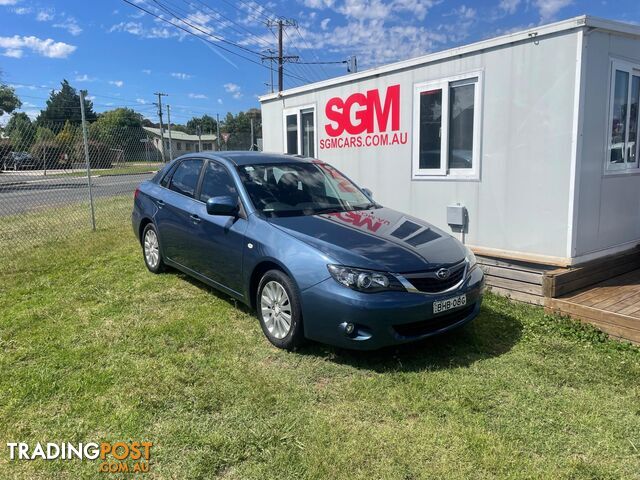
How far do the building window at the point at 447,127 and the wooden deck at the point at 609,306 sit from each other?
1878mm

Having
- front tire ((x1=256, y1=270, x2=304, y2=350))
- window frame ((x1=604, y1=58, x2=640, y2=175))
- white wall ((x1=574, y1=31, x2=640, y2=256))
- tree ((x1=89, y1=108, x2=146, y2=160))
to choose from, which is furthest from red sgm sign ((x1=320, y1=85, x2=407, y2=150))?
tree ((x1=89, y1=108, x2=146, y2=160))

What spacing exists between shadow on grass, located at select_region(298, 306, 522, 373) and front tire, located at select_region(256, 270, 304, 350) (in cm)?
20

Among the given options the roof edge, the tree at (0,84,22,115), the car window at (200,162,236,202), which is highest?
the tree at (0,84,22,115)

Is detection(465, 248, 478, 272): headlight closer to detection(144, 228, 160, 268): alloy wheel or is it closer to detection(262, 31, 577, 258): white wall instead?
detection(262, 31, 577, 258): white wall

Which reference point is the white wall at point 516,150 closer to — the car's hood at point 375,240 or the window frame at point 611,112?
the window frame at point 611,112

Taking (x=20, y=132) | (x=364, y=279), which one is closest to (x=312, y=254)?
(x=364, y=279)

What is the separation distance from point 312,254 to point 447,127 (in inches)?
133

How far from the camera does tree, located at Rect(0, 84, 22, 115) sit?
38281 mm

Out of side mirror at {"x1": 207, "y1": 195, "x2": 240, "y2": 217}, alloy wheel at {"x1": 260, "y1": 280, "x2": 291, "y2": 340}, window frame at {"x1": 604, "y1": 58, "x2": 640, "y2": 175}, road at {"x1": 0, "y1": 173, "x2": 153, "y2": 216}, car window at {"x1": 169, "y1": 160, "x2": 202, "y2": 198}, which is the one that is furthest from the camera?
road at {"x1": 0, "y1": 173, "x2": 153, "y2": 216}

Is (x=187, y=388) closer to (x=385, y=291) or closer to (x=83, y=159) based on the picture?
(x=385, y=291)

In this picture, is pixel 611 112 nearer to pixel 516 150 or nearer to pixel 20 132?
pixel 516 150

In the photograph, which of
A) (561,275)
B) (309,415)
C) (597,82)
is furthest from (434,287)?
(597,82)

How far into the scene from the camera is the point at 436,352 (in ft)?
13.4

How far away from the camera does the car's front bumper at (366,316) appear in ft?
11.6
